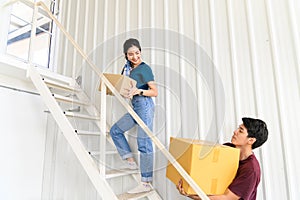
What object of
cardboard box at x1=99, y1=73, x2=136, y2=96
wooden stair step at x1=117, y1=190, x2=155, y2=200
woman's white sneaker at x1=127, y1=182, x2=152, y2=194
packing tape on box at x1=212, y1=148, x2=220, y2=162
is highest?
cardboard box at x1=99, y1=73, x2=136, y2=96

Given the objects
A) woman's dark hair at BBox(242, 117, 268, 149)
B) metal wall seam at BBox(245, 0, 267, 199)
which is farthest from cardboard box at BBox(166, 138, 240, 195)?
metal wall seam at BBox(245, 0, 267, 199)

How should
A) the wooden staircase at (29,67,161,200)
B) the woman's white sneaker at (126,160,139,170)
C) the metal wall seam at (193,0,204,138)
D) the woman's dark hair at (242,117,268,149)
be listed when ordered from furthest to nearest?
the woman's white sneaker at (126,160,139,170) < the metal wall seam at (193,0,204,138) < the wooden staircase at (29,67,161,200) < the woman's dark hair at (242,117,268,149)

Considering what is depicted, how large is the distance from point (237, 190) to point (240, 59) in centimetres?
119

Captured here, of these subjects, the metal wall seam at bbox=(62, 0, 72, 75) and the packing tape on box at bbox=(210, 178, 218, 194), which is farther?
the metal wall seam at bbox=(62, 0, 72, 75)

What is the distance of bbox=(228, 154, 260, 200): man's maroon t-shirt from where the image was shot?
1.53 meters

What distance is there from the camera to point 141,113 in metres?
2.15

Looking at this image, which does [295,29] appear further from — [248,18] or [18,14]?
[18,14]

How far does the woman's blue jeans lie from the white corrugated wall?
152 mm

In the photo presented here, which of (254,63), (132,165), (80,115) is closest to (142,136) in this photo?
(132,165)

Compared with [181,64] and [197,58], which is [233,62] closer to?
[197,58]

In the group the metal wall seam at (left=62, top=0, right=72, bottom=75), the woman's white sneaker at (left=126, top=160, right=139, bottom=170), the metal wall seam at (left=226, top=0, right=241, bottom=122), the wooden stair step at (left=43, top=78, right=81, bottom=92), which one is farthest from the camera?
the metal wall seam at (left=62, top=0, right=72, bottom=75)

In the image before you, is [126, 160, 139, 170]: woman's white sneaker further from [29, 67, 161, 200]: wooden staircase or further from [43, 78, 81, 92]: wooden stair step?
[43, 78, 81, 92]: wooden stair step

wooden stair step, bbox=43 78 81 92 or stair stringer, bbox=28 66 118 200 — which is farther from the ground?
wooden stair step, bbox=43 78 81 92

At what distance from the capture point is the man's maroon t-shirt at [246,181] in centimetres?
153
